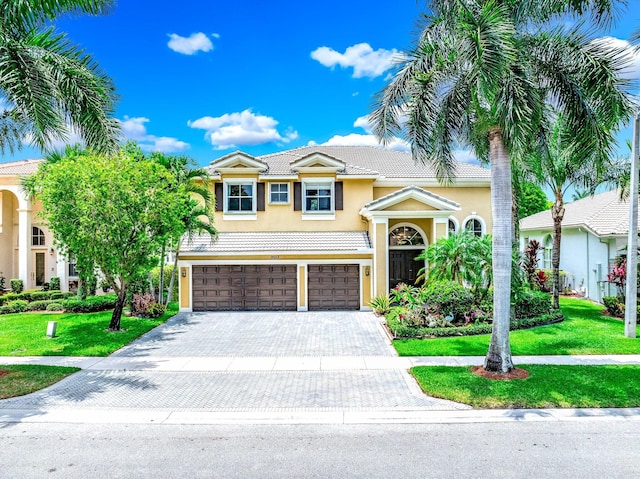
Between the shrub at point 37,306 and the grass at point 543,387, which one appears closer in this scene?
the grass at point 543,387

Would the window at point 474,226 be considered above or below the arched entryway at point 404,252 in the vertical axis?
above

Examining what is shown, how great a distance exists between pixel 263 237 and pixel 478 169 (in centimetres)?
1264

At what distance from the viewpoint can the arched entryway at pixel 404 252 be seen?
21.6 meters

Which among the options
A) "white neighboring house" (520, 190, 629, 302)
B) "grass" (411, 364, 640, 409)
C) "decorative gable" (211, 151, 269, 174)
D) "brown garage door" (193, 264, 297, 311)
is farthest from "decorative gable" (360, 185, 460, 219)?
"grass" (411, 364, 640, 409)

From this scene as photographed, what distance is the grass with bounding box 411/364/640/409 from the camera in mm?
8828

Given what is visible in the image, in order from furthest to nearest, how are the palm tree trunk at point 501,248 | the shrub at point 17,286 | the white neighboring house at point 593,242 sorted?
the shrub at point 17,286
the white neighboring house at point 593,242
the palm tree trunk at point 501,248

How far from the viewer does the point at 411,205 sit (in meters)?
19.8

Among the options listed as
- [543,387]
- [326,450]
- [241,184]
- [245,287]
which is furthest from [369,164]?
[326,450]

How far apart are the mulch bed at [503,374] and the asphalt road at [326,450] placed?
2.10 metres

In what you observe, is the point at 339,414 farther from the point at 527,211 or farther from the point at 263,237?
the point at 527,211

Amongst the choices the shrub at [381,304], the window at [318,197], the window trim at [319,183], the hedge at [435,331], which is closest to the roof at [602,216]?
the hedge at [435,331]

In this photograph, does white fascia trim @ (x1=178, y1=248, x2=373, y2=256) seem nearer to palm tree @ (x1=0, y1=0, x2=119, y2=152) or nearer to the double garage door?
the double garage door

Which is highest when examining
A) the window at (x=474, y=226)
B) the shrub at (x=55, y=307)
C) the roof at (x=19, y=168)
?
the roof at (x=19, y=168)

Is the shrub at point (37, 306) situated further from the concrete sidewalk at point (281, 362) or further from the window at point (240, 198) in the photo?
the window at point (240, 198)
